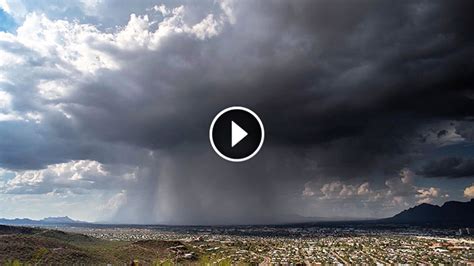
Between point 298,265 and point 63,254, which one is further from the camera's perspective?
point 298,265

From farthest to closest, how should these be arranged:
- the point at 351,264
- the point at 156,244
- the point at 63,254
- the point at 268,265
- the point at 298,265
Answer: the point at 156,244 → the point at 351,264 → the point at 298,265 → the point at 268,265 → the point at 63,254

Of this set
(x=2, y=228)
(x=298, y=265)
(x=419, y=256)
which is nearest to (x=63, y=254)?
(x=298, y=265)

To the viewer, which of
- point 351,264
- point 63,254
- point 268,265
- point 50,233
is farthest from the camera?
point 50,233

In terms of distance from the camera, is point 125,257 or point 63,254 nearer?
point 63,254

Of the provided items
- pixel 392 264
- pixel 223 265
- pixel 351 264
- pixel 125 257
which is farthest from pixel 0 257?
pixel 392 264

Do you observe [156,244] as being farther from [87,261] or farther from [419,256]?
[419,256]

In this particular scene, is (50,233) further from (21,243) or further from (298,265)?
(298,265)

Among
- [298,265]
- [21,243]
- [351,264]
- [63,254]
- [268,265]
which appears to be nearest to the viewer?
[63,254]

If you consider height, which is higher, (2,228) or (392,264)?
(2,228)

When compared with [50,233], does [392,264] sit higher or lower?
lower
